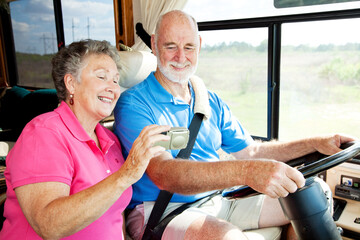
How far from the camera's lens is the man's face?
1688 mm

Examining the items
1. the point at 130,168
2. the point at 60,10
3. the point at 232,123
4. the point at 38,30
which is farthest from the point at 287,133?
the point at 38,30

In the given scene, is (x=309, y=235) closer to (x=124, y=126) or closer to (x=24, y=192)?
(x=124, y=126)

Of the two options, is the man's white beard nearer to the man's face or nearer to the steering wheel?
the man's face

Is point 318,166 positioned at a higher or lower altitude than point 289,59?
lower

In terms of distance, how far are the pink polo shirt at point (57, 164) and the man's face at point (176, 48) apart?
0.56m

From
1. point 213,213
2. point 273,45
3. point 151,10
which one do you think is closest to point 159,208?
point 213,213

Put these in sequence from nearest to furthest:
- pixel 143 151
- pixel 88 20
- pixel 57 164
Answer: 1. pixel 143 151
2. pixel 57 164
3. pixel 88 20

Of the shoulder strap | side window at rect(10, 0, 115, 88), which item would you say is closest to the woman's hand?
the shoulder strap

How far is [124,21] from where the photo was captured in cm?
303

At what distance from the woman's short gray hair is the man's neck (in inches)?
15.0

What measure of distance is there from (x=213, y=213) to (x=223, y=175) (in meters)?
0.49

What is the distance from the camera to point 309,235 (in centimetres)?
121

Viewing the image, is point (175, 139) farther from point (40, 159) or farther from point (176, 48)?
point (176, 48)

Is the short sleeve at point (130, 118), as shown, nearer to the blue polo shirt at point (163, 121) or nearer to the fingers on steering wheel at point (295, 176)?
the blue polo shirt at point (163, 121)
